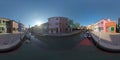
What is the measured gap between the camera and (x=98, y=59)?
829 centimetres

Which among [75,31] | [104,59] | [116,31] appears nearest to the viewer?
[104,59]

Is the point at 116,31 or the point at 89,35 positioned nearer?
the point at 89,35

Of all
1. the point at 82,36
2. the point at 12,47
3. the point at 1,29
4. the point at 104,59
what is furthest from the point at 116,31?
the point at 1,29

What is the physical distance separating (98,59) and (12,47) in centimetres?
637

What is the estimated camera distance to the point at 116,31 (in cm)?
2092

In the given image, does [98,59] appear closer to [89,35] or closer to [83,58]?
[83,58]

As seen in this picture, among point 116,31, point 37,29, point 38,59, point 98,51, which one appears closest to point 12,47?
point 38,59

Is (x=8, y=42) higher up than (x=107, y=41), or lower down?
lower down

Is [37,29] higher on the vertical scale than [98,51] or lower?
higher

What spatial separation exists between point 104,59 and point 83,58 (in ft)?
3.86

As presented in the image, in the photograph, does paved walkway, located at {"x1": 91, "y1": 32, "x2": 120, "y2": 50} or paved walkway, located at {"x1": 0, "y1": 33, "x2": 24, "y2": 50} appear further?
paved walkway, located at {"x1": 0, "y1": 33, "x2": 24, "y2": 50}

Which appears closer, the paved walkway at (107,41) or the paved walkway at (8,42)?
the paved walkway at (107,41)

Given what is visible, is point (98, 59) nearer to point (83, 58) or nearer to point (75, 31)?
point (83, 58)

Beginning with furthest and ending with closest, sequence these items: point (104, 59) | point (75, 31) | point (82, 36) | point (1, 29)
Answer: point (1, 29) → point (82, 36) → point (75, 31) → point (104, 59)
